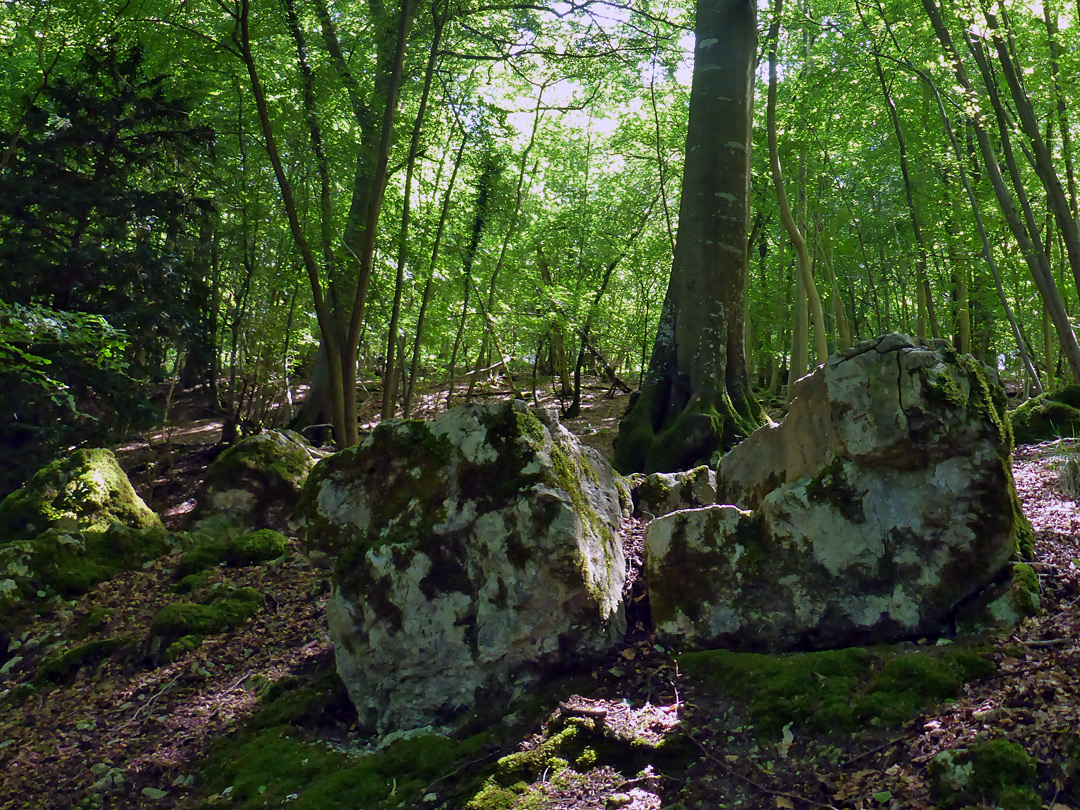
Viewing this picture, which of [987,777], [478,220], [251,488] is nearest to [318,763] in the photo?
[987,777]

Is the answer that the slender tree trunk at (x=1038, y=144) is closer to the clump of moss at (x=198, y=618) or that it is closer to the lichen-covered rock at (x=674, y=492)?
the lichen-covered rock at (x=674, y=492)

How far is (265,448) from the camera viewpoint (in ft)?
21.7

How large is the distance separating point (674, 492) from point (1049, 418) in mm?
3639

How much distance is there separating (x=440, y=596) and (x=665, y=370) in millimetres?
4259

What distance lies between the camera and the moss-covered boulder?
18.8 feet

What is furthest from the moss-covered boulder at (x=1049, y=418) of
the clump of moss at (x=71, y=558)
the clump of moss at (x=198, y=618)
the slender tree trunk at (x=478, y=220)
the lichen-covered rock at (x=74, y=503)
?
the lichen-covered rock at (x=74, y=503)

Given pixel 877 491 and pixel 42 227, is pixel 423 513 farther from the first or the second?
pixel 42 227

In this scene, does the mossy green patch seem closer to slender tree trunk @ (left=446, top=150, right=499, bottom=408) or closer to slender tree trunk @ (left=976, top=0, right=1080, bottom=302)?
slender tree trunk @ (left=976, top=0, right=1080, bottom=302)

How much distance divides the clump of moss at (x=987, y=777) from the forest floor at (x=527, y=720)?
0.14 ft

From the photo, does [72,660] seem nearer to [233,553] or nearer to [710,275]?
[233,553]

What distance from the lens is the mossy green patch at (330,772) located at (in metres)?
2.71

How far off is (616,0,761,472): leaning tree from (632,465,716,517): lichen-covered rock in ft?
5.56

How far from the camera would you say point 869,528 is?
3.01m

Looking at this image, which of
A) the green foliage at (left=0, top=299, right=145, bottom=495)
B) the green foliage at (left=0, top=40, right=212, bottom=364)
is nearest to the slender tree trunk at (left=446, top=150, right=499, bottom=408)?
the green foliage at (left=0, top=40, right=212, bottom=364)
